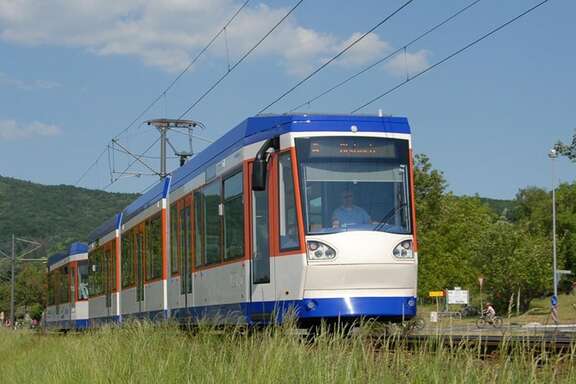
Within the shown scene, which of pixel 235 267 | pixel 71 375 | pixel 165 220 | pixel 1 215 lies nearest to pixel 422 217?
pixel 165 220

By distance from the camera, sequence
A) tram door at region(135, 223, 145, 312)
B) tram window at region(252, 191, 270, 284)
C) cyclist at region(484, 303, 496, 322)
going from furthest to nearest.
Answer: tram door at region(135, 223, 145, 312) → tram window at region(252, 191, 270, 284) → cyclist at region(484, 303, 496, 322)

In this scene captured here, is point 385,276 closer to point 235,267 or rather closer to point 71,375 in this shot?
point 235,267

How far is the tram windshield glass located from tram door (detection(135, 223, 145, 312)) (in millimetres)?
10706

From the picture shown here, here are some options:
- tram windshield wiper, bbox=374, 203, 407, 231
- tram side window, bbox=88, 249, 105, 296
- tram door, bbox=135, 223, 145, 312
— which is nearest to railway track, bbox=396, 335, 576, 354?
tram windshield wiper, bbox=374, 203, 407, 231

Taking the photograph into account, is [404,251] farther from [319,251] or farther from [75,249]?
[75,249]

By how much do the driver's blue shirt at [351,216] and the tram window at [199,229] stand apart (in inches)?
163

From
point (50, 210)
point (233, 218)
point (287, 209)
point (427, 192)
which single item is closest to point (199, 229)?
point (233, 218)

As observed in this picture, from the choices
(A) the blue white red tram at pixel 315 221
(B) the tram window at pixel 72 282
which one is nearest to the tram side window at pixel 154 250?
(A) the blue white red tram at pixel 315 221

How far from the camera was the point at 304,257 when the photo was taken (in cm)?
1273

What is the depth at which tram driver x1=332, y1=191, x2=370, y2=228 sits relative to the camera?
1297 cm

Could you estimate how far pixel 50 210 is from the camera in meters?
136

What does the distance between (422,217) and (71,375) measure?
195ft

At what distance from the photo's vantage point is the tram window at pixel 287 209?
42.6 ft

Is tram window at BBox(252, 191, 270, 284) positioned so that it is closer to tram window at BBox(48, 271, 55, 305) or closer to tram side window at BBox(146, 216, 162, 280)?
tram side window at BBox(146, 216, 162, 280)
